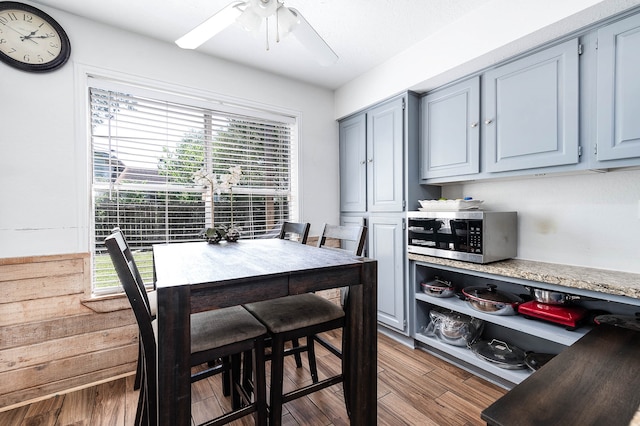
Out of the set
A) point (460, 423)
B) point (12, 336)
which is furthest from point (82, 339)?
point (460, 423)

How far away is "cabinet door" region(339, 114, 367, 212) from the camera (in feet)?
9.73

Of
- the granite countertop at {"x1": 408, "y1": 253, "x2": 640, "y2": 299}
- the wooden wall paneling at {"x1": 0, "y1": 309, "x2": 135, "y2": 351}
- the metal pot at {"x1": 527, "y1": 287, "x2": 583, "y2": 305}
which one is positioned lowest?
the wooden wall paneling at {"x1": 0, "y1": 309, "x2": 135, "y2": 351}

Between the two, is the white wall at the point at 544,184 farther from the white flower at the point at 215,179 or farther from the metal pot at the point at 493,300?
the white flower at the point at 215,179

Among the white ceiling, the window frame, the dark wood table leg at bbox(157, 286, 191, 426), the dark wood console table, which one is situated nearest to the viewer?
the dark wood console table

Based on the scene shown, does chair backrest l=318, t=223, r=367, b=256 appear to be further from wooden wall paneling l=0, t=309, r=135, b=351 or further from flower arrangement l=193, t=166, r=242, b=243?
wooden wall paneling l=0, t=309, r=135, b=351

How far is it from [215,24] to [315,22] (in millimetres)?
952

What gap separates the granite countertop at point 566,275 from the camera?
4.61 ft

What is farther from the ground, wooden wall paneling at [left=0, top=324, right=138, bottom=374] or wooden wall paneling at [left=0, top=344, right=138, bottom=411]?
wooden wall paneling at [left=0, top=324, right=138, bottom=374]

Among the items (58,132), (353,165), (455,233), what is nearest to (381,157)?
(353,165)

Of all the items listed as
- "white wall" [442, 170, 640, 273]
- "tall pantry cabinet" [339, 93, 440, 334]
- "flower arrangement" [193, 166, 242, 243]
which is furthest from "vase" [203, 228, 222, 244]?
"white wall" [442, 170, 640, 273]

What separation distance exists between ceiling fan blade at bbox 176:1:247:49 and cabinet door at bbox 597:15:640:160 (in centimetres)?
193

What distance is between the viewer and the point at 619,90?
1.50 m

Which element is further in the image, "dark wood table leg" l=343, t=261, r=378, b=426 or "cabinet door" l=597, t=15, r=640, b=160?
"cabinet door" l=597, t=15, r=640, b=160

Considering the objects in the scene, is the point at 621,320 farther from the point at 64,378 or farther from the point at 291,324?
the point at 64,378
